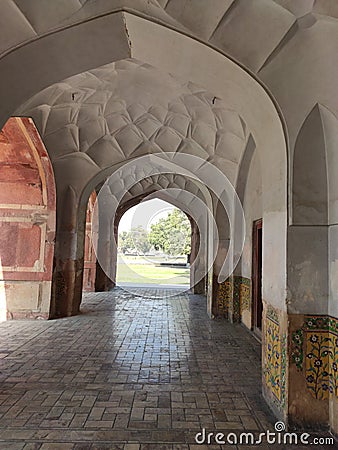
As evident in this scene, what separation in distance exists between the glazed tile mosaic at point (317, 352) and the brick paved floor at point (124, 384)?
546 millimetres

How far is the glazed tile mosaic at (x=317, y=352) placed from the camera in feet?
9.48

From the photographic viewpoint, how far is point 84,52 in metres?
3.46

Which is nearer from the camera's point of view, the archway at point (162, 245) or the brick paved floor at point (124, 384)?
the brick paved floor at point (124, 384)

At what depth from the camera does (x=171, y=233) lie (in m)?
25.4

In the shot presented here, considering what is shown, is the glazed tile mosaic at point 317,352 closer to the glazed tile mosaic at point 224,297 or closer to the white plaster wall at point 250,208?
the white plaster wall at point 250,208

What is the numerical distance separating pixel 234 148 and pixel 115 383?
4747mm

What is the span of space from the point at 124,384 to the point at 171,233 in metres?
21.7

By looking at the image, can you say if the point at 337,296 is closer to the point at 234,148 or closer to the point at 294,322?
the point at 294,322

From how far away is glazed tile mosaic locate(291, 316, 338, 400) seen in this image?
289 cm

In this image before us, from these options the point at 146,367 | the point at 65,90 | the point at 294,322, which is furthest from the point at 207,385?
the point at 65,90

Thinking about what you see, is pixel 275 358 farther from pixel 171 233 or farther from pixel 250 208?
pixel 171 233

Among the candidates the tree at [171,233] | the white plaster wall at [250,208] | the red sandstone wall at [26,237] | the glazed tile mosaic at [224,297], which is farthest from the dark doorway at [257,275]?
the tree at [171,233]

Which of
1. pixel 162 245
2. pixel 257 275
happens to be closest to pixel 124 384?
pixel 257 275

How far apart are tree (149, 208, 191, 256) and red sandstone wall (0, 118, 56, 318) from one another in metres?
17.8
